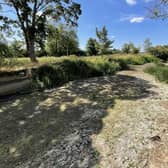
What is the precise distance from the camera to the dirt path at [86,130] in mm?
3152

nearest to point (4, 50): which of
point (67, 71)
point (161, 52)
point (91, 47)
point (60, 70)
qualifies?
point (60, 70)

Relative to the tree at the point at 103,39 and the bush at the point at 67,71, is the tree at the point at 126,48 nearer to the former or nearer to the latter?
the tree at the point at 103,39

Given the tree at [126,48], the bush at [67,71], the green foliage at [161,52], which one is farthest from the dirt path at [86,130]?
the tree at [126,48]

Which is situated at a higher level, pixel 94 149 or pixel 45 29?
pixel 45 29

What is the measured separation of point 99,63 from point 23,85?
4.61 meters

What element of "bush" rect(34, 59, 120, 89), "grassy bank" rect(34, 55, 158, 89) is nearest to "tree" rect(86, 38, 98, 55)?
"grassy bank" rect(34, 55, 158, 89)

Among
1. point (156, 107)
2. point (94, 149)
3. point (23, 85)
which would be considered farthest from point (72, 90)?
point (94, 149)

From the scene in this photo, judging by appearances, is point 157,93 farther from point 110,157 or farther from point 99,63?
point 99,63

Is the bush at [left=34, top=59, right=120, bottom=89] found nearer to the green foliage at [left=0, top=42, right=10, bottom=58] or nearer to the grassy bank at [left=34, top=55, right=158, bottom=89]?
the grassy bank at [left=34, top=55, right=158, bottom=89]

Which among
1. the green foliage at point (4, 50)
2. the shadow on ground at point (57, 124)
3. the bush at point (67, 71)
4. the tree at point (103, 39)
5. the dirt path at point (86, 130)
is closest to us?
the dirt path at point (86, 130)

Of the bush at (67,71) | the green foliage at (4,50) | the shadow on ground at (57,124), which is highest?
the green foliage at (4,50)

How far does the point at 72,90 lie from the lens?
689 cm

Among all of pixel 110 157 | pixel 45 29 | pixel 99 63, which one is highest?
pixel 45 29

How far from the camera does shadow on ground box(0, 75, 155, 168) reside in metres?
3.27
